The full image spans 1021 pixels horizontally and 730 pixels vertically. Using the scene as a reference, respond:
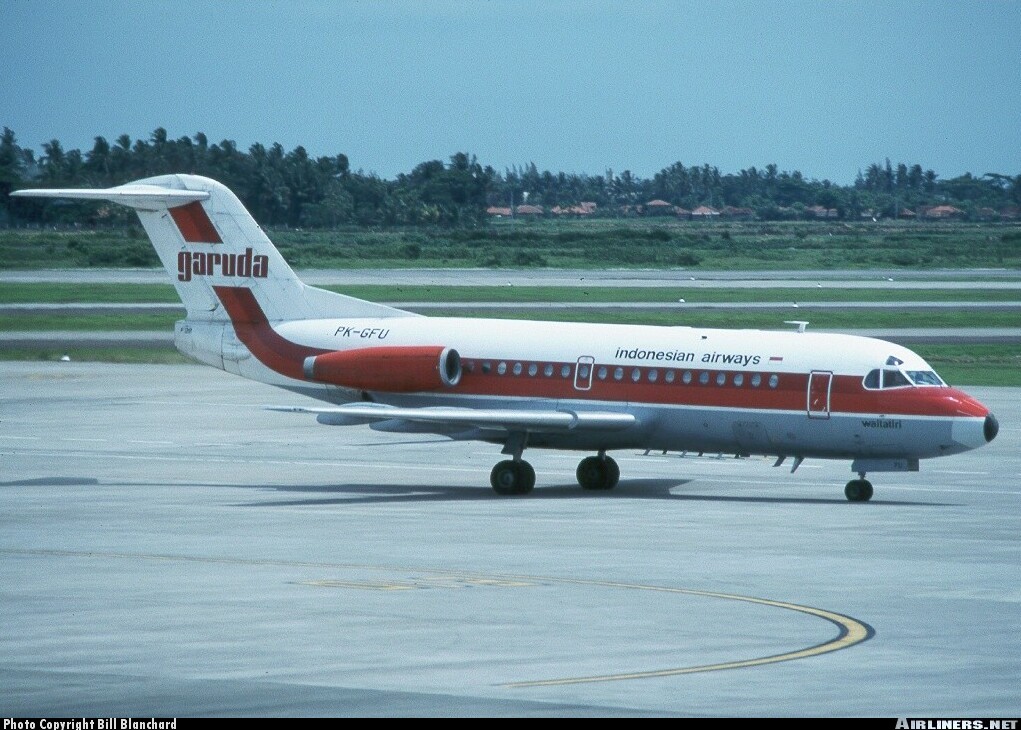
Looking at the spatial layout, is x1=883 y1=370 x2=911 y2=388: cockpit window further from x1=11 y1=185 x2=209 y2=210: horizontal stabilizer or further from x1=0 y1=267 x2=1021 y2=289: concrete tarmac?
x1=0 y1=267 x2=1021 y2=289: concrete tarmac

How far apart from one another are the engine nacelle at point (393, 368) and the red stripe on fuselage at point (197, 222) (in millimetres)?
4191

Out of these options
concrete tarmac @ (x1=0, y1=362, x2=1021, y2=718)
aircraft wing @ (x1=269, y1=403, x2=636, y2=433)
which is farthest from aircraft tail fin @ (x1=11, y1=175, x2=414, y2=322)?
aircraft wing @ (x1=269, y1=403, x2=636, y2=433)

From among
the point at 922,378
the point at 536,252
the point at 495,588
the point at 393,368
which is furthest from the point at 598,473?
the point at 536,252

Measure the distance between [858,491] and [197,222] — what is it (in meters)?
15.3

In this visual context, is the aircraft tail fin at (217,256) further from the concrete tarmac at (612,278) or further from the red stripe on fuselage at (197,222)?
the concrete tarmac at (612,278)

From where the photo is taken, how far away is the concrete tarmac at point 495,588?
663 inches

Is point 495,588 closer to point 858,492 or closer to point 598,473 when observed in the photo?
point 858,492

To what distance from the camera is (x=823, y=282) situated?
11869cm

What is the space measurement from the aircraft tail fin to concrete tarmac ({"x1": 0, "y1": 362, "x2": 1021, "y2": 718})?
3.50m

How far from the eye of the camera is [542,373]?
36.5m

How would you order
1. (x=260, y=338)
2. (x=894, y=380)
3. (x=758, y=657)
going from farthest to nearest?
1. (x=260, y=338)
2. (x=894, y=380)
3. (x=758, y=657)

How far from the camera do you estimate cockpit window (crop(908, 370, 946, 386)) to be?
112 feet

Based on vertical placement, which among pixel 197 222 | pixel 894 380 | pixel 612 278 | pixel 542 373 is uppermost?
pixel 197 222

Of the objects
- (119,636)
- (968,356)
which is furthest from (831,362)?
(968,356)
